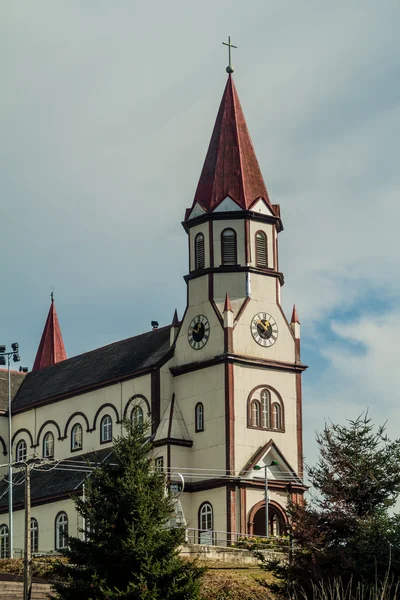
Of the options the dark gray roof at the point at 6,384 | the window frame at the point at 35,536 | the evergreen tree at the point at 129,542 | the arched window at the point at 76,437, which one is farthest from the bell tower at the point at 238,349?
the evergreen tree at the point at 129,542

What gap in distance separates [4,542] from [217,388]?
55.6 feet

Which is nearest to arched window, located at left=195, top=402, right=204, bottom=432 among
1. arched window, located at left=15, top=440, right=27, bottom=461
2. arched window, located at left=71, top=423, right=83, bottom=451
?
arched window, located at left=71, top=423, right=83, bottom=451

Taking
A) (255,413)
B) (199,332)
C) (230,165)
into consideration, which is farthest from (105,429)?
(230,165)

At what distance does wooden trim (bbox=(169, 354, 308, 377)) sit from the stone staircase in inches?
889

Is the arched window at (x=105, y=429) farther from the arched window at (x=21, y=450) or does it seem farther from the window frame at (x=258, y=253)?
the window frame at (x=258, y=253)

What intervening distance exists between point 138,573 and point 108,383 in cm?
3777

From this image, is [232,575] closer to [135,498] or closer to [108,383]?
[135,498]

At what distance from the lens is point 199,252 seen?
78625 millimetres

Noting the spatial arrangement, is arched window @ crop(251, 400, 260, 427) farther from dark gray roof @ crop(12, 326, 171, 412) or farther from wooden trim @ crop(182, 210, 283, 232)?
wooden trim @ crop(182, 210, 283, 232)

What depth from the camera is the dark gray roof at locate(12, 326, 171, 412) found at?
263 ft

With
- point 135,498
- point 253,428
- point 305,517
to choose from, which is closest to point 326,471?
point 305,517

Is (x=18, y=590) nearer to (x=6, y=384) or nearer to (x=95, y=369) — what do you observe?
(x=95, y=369)

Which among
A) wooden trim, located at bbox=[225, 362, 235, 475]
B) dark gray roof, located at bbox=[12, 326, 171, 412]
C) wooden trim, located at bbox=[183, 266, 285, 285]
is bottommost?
wooden trim, located at bbox=[225, 362, 235, 475]

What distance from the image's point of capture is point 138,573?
44250mm
